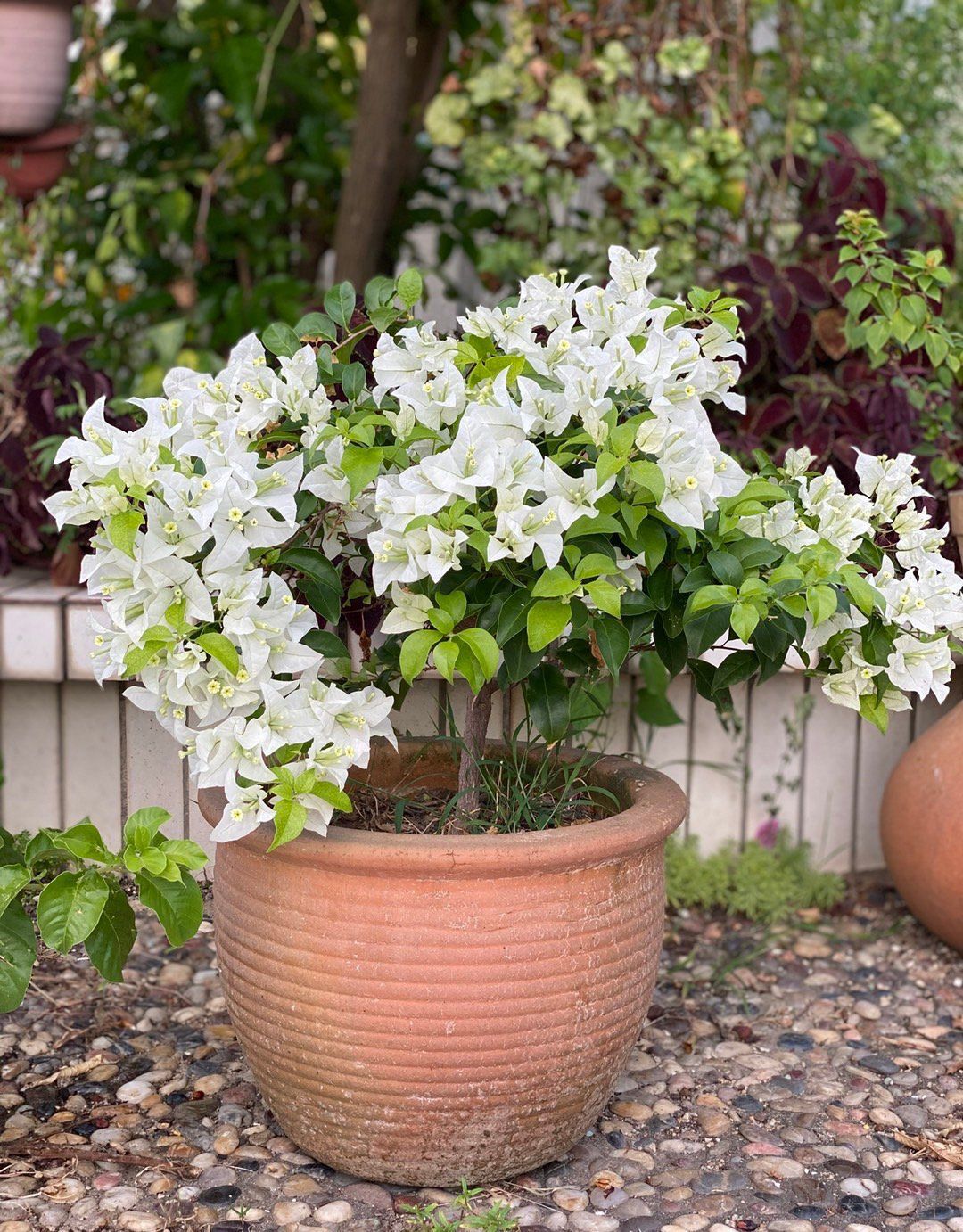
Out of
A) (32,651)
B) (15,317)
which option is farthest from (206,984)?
(15,317)

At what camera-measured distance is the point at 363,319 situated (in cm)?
173

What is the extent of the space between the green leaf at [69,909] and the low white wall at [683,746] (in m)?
0.69

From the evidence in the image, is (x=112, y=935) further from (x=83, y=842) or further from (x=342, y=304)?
(x=342, y=304)

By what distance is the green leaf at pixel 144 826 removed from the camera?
1.49 meters

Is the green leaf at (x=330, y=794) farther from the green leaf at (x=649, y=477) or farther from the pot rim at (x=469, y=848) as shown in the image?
the green leaf at (x=649, y=477)

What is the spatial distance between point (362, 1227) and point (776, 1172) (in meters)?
0.49

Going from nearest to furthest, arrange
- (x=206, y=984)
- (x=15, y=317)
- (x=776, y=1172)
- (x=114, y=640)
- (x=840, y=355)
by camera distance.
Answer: (x=114, y=640) → (x=776, y=1172) → (x=206, y=984) → (x=840, y=355) → (x=15, y=317)

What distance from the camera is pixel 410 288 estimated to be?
5.21 feet

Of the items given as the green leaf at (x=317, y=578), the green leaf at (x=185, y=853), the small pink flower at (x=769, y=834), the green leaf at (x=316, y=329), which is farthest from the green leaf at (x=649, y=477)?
the small pink flower at (x=769, y=834)

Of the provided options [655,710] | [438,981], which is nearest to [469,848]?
[438,981]

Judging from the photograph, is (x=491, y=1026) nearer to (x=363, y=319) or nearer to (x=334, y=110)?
(x=363, y=319)

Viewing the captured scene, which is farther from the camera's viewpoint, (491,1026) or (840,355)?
(840,355)

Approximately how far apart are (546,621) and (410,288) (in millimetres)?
458

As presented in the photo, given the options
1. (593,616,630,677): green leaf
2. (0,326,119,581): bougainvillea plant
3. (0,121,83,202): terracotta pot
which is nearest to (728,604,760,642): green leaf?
(593,616,630,677): green leaf
